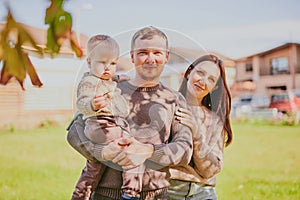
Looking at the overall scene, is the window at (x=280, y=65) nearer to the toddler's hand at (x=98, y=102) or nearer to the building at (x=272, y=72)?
the building at (x=272, y=72)

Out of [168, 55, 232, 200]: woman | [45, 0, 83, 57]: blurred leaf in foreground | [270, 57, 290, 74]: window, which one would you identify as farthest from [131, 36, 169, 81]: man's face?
[270, 57, 290, 74]: window

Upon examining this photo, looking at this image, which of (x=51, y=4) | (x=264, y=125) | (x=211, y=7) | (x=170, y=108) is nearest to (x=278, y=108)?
(x=264, y=125)

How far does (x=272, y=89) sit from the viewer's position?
2066 millimetres

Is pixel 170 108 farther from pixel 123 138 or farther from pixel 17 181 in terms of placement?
pixel 17 181

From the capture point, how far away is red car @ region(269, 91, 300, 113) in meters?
2.08

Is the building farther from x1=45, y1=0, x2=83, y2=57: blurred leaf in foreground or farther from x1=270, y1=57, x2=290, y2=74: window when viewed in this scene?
x1=45, y1=0, x2=83, y2=57: blurred leaf in foreground

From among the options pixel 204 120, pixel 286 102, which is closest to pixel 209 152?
pixel 204 120

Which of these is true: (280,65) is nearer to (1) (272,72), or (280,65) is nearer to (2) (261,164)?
(1) (272,72)

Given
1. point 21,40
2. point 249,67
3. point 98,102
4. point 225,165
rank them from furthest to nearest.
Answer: point 225,165
point 249,67
point 98,102
point 21,40

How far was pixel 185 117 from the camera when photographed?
1074 millimetres

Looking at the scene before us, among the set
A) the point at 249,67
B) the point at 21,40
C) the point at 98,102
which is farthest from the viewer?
Result: the point at 249,67

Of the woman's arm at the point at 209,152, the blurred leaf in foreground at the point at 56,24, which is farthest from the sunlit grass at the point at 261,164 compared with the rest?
the blurred leaf in foreground at the point at 56,24

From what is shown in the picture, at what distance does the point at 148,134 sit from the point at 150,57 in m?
0.17

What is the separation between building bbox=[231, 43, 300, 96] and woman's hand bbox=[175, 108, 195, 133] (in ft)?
2.87
